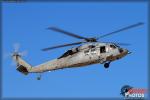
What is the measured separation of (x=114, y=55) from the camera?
239 feet

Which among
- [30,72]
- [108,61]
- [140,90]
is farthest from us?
[140,90]

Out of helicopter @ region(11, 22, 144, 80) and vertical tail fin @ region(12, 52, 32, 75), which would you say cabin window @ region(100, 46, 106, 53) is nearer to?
helicopter @ region(11, 22, 144, 80)

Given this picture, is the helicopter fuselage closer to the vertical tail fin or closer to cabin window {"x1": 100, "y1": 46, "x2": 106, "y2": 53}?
cabin window {"x1": 100, "y1": 46, "x2": 106, "y2": 53}

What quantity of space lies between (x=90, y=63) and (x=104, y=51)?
7.87 ft

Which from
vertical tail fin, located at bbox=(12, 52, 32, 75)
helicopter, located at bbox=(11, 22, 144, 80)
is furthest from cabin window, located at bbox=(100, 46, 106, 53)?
vertical tail fin, located at bbox=(12, 52, 32, 75)

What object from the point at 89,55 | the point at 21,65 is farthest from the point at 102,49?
the point at 21,65

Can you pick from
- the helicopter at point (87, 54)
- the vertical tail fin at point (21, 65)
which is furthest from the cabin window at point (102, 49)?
the vertical tail fin at point (21, 65)

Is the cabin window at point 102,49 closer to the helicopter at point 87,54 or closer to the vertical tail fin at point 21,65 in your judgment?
the helicopter at point 87,54

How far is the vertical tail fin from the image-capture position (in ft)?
272

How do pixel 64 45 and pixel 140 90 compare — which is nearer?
pixel 64 45

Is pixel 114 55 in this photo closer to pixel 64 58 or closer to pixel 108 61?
pixel 108 61

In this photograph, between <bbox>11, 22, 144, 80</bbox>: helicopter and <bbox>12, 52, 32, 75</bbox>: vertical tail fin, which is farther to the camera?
<bbox>12, 52, 32, 75</bbox>: vertical tail fin

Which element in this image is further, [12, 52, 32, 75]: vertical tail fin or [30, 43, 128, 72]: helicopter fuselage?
[12, 52, 32, 75]: vertical tail fin

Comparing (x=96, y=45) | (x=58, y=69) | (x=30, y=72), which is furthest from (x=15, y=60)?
(x=96, y=45)
